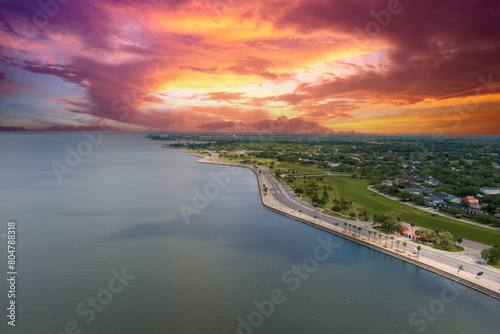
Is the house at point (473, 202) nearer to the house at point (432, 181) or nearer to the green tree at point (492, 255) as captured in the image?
the house at point (432, 181)

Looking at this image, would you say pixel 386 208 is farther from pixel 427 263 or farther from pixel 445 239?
pixel 427 263

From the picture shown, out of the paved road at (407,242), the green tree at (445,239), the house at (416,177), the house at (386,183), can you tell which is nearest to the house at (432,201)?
the house at (386,183)

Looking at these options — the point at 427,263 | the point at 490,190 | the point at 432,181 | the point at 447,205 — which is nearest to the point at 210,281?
the point at 427,263

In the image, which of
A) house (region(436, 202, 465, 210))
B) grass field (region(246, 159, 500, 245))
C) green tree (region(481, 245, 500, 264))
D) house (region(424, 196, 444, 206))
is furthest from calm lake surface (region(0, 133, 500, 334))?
house (region(424, 196, 444, 206))

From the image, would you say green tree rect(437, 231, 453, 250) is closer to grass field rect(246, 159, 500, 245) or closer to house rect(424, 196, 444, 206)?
grass field rect(246, 159, 500, 245)

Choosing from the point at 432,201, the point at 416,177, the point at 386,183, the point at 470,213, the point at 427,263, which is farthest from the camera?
the point at 416,177

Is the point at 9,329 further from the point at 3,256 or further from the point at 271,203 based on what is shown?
the point at 271,203

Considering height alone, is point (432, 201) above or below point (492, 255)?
A: below
